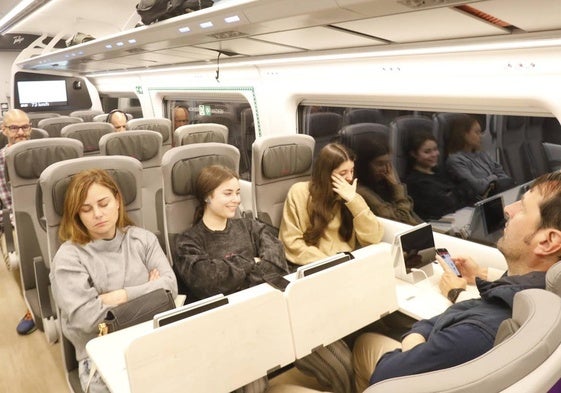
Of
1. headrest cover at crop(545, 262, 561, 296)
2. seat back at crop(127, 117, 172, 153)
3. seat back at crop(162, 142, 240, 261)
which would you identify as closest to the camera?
headrest cover at crop(545, 262, 561, 296)

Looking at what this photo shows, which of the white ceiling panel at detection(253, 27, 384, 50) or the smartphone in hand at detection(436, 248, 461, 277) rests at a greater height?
the white ceiling panel at detection(253, 27, 384, 50)

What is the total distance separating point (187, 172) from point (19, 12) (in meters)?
4.56

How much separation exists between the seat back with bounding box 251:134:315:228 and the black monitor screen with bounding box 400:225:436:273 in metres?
1.03

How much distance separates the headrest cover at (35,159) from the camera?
113 inches

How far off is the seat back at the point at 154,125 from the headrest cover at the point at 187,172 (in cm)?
265

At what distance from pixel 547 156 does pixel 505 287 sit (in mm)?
1441

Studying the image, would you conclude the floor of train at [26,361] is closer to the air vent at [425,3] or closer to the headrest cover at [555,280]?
the headrest cover at [555,280]

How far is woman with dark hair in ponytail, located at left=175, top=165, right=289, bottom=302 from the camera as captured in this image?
7.47 feet

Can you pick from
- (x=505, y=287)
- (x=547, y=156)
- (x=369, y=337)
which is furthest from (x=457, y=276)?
(x=505, y=287)

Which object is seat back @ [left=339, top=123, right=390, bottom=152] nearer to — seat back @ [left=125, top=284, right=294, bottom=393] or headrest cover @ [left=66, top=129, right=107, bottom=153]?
seat back @ [left=125, top=284, right=294, bottom=393]

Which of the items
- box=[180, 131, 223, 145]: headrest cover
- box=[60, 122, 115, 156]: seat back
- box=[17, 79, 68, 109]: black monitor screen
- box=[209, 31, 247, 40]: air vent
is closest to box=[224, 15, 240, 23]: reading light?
box=[209, 31, 247, 40]: air vent

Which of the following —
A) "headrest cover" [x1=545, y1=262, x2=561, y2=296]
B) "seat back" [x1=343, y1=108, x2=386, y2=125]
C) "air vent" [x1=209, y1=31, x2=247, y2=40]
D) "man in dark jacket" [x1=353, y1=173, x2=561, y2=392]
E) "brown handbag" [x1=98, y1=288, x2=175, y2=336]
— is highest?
"air vent" [x1=209, y1=31, x2=247, y2=40]

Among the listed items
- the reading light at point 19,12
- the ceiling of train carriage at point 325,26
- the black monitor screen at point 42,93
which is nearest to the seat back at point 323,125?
the ceiling of train carriage at point 325,26

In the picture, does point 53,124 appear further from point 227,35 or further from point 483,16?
point 483,16
